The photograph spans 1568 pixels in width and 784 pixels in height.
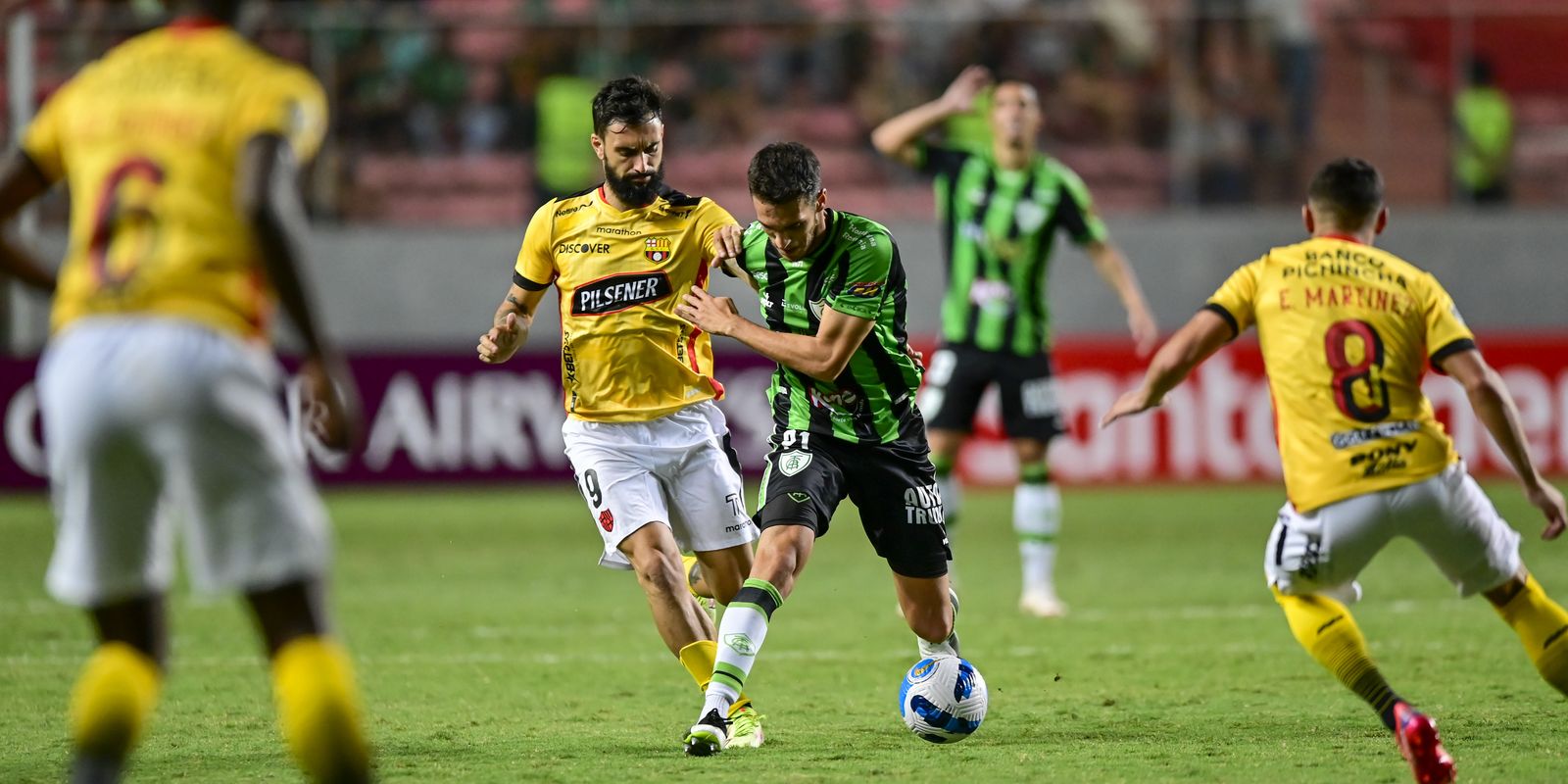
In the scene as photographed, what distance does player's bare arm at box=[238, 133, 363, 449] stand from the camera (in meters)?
3.84

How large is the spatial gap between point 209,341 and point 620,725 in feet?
9.97

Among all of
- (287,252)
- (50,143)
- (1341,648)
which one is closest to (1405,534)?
(1341,648)

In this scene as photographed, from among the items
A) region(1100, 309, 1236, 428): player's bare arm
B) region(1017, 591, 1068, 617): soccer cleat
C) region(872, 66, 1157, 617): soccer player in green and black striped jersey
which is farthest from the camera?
region(872, 66, 1157, 617): soccer player in green and black striped jersey

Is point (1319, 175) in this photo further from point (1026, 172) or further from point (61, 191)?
point (61, 191)

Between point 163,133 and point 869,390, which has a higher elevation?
point 163,133

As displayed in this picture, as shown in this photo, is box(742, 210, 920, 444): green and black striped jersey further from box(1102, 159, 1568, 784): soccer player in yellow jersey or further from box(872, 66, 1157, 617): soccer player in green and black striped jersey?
box(872, 66, 1157, 617): soccer player in green and black striped jersey

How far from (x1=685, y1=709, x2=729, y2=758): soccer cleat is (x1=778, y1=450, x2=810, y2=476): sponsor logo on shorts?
86cm

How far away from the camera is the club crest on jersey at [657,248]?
654 centimetres

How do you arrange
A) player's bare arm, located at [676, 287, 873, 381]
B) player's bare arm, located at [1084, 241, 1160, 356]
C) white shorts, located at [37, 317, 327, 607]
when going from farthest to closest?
1. player's bare arm, located at [1084, 241, 1160, 356]
2. player's bare arm, located at [676, 287, 873, 381]
3. white shorts, located at [37, 317, 327, 607]

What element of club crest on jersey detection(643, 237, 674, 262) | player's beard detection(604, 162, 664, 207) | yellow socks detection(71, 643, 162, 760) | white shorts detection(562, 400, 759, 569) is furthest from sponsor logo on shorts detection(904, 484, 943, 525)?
yellow socks detection(71, 643, 162, 760)

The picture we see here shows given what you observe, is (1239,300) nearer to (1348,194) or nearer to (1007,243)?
(1348,194)

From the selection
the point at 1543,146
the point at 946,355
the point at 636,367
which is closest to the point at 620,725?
the point at 636,367

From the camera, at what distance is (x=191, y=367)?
3814 millimetres

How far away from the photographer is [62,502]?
4012 millimetres
